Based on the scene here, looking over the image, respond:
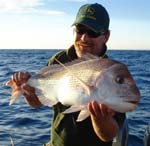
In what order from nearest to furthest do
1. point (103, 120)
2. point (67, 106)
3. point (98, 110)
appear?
point (98, 110), point (103, 120), point (67, 106)

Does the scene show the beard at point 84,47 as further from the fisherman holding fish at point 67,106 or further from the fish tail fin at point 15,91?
the fish tail fin at point 15,91

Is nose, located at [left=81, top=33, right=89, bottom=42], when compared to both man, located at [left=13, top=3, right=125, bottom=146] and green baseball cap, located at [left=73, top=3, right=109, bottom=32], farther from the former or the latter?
green baseball cap, located at [left=73, top=3, right=109, bottom=32]

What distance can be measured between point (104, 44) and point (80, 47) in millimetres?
373

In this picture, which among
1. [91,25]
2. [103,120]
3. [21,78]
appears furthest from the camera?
[21,78]

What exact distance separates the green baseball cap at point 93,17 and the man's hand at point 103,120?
1147 mm

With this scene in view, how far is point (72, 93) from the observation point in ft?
15.1

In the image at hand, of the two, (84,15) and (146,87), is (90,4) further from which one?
(146,87)

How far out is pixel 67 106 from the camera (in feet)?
18.5

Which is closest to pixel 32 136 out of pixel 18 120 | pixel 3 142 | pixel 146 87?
pixel 3 142

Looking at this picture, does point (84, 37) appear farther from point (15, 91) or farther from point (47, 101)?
point (15, 91)

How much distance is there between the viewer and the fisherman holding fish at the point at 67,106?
17.2 feet

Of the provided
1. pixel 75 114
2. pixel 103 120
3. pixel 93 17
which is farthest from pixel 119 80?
pixel 75 114

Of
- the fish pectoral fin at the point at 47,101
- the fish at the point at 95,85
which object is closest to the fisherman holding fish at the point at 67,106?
the fish pectoral fin at the point at 47,101

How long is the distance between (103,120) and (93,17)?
133 cm
